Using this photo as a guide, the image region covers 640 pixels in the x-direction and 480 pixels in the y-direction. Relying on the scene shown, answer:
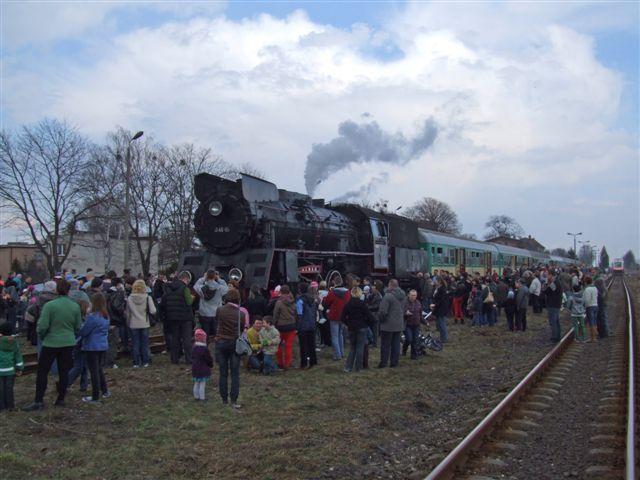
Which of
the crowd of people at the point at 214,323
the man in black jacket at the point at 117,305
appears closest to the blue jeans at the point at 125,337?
the crowd of people at the point at 214,323

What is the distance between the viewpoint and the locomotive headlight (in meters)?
15.8

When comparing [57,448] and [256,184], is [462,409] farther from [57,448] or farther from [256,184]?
[256,184]

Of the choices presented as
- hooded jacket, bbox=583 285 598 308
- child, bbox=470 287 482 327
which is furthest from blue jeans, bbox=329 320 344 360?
child, bbox=470 287 482 327

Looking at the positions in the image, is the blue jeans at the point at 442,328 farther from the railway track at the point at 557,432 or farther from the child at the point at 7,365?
the child at the point at 7,365

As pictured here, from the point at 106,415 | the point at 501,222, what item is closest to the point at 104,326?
the point at 106,415

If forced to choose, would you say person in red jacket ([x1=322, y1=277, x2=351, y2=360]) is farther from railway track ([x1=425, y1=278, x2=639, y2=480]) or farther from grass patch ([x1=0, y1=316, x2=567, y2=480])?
railway track ([x1=425, y1=278, x2=639, y2=480])

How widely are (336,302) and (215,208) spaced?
5203 mm

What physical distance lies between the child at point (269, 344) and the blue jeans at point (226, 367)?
6.70ft

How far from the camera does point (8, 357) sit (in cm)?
802

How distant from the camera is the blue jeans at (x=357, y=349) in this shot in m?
11.3

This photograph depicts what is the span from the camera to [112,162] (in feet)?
122

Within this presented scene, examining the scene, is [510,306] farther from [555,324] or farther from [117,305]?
[117,305]

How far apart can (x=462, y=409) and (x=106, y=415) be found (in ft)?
16.8

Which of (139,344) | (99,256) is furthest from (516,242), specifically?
(139,344)
